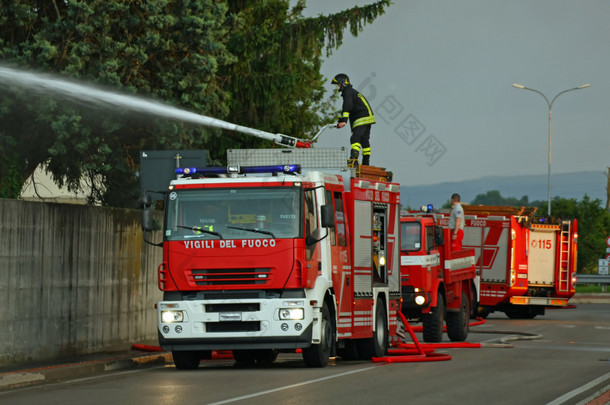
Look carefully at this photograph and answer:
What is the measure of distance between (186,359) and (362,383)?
3.63m

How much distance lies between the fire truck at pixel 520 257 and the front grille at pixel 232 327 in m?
16.3

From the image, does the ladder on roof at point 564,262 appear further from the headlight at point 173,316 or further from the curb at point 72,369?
the headlight at point 173,316

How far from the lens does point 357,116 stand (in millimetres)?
19766

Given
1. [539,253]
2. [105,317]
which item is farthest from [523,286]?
[105,317]

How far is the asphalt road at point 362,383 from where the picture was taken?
12297 millimetres

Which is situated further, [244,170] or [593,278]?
[593,278]

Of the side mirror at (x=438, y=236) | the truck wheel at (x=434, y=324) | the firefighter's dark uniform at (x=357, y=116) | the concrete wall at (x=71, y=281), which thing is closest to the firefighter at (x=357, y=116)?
the firefighter's dark uniform at (x=357, y=116)

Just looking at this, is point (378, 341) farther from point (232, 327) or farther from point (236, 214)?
point (236, 214)

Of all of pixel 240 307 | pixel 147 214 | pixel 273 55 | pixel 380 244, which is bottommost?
pixel 240 307

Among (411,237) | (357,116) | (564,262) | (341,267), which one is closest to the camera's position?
(341,267)

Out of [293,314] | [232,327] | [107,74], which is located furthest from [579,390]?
[107,74]

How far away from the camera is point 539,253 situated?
111ft

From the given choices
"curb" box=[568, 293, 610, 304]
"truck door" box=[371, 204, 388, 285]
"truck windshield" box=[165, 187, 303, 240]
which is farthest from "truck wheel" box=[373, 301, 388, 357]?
"curb" box=[568, 293, 610, 304]

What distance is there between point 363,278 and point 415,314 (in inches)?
207
